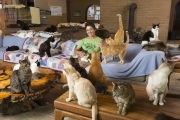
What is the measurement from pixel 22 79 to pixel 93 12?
714 centimetres

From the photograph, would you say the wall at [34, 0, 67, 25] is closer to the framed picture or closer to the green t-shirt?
the framed picture

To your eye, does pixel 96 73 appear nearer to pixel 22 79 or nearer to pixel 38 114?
pixel 22 79

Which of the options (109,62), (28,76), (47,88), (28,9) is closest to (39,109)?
(47,88)

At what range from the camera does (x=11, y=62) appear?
9.53 ft

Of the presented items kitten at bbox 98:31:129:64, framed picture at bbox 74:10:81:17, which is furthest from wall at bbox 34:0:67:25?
kitten at bbox 98:31:129:64

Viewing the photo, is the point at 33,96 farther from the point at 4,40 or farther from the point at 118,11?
the point at 118,11

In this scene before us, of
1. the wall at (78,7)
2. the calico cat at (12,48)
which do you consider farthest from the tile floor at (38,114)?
the wall at (78,7)

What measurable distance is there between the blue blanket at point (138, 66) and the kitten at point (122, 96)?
101 cm

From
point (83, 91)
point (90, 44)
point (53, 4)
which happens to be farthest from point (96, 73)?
point (53, 4)

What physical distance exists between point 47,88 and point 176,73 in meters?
1.48

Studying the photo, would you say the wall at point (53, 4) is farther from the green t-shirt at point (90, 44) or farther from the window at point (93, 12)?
the green t-shirt at point (90, 44)

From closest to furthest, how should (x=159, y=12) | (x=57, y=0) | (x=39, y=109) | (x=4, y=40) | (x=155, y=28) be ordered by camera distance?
(x=39, y=109) → (x=155, y=28) → (x=4, y=40) → (x=159, y=12) → (x=57, y=0)

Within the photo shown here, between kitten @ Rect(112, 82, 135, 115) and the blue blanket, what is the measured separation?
3.30 feet

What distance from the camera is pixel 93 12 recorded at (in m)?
8.16
